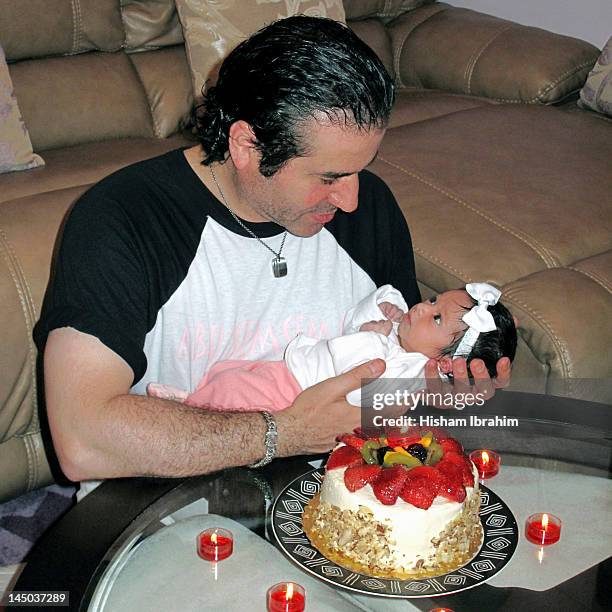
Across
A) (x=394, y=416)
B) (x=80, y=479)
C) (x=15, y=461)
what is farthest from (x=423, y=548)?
(x=15, y=461)

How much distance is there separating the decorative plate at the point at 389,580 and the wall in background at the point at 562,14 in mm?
2379

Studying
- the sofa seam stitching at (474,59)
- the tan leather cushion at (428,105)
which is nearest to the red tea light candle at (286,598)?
the tan leather cushion at (428,105)

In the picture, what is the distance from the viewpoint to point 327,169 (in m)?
1.55

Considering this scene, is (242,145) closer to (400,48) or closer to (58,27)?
(58,27)

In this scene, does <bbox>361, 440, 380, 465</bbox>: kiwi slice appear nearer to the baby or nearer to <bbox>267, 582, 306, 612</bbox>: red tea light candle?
<bbox>267, 582, 306, 612</bbox>: red tea light candle

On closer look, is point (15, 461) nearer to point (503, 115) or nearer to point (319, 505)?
point (319, 505)

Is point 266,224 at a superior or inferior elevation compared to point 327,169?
inferior

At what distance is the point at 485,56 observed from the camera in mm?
3119

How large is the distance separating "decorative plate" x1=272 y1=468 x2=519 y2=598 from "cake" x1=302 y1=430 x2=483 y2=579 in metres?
0.01

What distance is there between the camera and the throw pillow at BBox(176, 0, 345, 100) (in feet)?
8.83

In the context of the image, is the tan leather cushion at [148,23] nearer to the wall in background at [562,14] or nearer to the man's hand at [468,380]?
the wall in background at [562,14]

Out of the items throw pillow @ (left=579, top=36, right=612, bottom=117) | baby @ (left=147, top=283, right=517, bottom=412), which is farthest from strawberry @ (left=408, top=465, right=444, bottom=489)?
throw pillow @ (left=579, top=36, right=612, bottom=117)

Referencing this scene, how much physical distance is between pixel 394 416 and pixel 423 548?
1.13 ft

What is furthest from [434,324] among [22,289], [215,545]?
[22,289]
